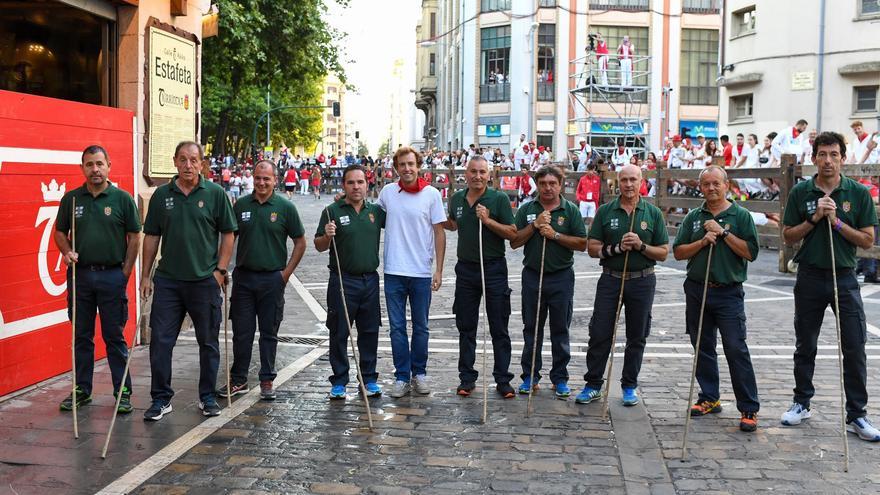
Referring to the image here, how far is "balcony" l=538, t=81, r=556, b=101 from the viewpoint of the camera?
1871 inches

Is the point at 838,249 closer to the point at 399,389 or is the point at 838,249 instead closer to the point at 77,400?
the point at 399,389

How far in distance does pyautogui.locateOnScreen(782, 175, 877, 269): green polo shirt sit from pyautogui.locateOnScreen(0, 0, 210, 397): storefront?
5785mm

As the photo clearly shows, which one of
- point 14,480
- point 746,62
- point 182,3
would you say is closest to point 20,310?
point 14,480

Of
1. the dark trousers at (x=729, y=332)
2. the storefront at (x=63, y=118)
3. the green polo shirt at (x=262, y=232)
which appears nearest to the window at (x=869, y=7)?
the storefront at (x=63, y=118)

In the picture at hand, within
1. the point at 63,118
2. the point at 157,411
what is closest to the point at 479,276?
the point at 157,411

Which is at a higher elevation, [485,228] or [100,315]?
[485,228]

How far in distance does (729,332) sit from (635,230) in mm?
995

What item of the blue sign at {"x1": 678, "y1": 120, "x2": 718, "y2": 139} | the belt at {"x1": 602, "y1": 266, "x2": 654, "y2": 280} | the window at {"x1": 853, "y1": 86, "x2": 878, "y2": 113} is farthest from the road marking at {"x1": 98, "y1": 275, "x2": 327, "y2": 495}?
the blue sign at {"x1": 678, "y1": 120, "x2": 718, "y2": 139}

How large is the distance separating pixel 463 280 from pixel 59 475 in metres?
3.30

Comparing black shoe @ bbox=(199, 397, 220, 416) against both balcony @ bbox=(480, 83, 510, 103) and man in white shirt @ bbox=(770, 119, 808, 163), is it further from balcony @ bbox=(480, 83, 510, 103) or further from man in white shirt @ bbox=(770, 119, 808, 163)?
balcony @ bbox=(480, 83, 510, 103)

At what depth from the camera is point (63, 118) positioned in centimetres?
791

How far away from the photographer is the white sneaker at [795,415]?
21.7 ft

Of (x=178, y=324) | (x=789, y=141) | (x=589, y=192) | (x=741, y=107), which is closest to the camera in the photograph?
(x=178, y=324)

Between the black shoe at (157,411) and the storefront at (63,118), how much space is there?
135 cm
